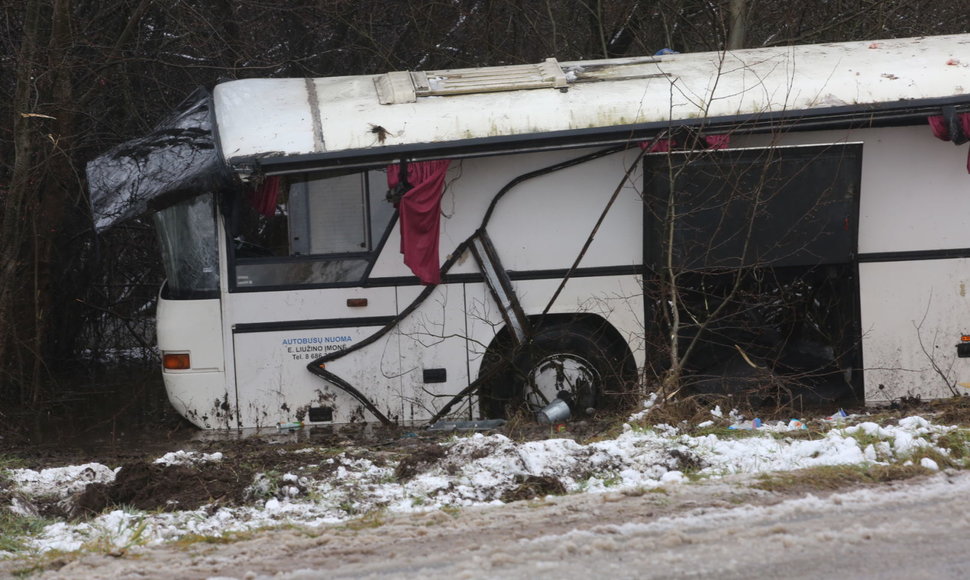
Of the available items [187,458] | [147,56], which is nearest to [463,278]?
[187,458]

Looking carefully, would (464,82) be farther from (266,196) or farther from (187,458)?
(187,458)

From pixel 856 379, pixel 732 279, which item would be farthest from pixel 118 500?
pixel 856 379

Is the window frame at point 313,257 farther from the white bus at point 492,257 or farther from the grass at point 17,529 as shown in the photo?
the grass at point 17,529

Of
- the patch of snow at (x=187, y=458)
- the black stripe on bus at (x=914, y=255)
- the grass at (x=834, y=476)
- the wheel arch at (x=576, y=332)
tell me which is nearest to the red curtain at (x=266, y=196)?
the wheel arch at (x=576, y=332)

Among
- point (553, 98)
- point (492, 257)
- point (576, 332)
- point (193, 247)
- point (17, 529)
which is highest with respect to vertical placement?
point (553, 98)

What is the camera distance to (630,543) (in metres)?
4.22

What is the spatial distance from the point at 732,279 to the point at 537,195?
65.6 inches

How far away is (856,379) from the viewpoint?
25.6ft

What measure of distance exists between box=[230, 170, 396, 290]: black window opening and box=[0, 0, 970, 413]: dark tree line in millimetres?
2464

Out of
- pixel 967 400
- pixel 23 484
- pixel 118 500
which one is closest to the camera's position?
pixel 118 500

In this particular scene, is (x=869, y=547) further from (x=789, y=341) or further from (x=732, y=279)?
(x=789, y=341)

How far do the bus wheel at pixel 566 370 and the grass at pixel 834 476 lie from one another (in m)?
2.73

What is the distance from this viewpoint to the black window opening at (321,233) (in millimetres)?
7770

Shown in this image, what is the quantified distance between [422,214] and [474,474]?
Result: 2698 millimetres
